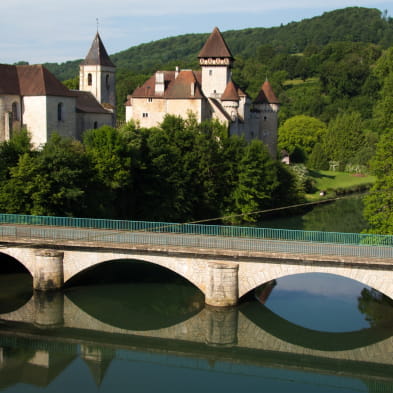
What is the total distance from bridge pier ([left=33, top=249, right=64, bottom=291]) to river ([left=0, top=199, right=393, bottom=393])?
1.63ft

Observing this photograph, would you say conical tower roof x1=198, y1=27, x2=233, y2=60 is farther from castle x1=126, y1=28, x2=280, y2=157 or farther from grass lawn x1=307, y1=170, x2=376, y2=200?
grass lawn x1=307, y1=170, x2=376, y2=200

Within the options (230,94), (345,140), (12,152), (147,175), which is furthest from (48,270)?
(345,140)

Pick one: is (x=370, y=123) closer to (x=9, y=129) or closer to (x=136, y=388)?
(x=9, y=129)

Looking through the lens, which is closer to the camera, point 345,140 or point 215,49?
point 215,49

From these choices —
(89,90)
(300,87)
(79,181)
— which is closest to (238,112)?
(89,90)

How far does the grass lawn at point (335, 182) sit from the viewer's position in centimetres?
7394

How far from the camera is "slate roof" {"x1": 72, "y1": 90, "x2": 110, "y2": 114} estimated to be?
59.1 meters

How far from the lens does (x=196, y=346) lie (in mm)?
27859

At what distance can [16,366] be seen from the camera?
2583cm

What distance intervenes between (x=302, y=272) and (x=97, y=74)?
140ft

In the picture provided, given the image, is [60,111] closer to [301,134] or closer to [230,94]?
[230,94]

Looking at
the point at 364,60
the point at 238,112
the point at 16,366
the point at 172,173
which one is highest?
the point at 364,60

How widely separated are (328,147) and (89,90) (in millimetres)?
44480

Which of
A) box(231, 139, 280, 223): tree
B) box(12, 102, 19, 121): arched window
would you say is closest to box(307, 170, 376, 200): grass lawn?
box(231, 139, 280, 223): tree
